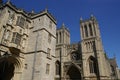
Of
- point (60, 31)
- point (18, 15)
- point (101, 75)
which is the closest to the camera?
point (18, 15)

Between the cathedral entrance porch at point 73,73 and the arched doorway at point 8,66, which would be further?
the cathedral entrance porch at point 73,73

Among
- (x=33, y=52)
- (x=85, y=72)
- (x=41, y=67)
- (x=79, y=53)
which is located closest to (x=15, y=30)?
(x=33, y=52)

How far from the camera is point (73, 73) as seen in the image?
38.0 m

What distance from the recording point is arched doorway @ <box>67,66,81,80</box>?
121 feet

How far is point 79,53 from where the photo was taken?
41.1 m

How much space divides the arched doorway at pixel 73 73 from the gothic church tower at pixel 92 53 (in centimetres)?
352

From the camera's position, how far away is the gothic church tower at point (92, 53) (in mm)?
33000

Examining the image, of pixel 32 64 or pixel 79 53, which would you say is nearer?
pixel 32 64

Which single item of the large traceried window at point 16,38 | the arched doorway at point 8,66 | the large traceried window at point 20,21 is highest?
the large traceried window at point 20,21

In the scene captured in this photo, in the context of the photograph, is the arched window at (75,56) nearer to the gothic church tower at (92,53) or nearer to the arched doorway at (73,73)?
the arched doorway at (73,73)

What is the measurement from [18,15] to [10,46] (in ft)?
21.9

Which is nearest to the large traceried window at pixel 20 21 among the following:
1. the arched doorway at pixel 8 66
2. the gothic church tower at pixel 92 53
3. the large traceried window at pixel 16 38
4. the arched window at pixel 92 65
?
the large traceried window at pixel 16 38

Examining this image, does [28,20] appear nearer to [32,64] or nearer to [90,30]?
[32,64]

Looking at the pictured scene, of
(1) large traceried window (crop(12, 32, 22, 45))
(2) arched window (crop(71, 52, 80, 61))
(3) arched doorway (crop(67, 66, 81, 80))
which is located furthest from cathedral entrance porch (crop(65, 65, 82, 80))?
(1) large traceried window (crop(12, 32, 22, 45))
